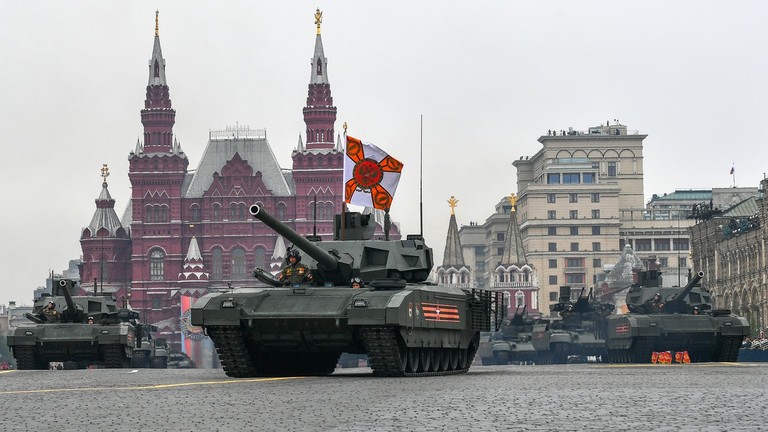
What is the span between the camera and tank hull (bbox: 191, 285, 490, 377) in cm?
2558

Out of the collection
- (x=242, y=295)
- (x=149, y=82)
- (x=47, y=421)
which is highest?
(x=149, y=82)

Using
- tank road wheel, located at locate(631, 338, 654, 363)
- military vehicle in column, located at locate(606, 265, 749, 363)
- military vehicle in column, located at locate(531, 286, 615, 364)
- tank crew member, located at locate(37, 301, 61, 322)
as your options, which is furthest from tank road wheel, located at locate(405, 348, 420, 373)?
military vehicle in column, located at locate(531, 286, 615, 364)

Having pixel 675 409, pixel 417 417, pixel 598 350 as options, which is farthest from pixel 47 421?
pixel 598 350

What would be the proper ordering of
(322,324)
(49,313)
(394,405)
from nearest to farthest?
(394,405)
(322,324)
(49,313)

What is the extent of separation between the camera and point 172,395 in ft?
63.4

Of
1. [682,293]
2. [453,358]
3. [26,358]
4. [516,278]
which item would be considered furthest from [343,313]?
[516,278]

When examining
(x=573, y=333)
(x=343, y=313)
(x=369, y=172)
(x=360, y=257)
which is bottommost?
(x=343, y=313)

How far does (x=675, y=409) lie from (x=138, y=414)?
5.41m

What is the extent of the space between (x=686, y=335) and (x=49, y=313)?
18220mm

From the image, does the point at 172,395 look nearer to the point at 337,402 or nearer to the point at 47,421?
the point at 337,402

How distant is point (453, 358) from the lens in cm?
3028

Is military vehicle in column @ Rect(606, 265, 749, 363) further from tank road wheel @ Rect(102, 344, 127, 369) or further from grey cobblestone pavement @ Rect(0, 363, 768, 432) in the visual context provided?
grey cobblestone pavement @ Rect(0, 363, 768, 432)

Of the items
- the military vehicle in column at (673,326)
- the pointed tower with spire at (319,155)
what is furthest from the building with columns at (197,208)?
the military vehicle in column at (673,326)

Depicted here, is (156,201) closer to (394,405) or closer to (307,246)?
(307,246)
